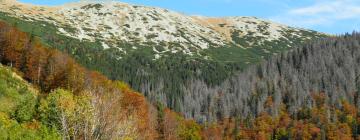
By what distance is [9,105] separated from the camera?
99688 millimetres

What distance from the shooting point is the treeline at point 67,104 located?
1981 inches

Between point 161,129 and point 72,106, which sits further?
point 161,129

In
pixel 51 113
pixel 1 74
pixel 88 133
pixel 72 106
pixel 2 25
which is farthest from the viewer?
pixel 2 25

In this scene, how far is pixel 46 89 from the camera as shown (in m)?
144

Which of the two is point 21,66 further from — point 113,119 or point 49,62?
point 113,119

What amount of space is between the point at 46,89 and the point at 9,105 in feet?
146

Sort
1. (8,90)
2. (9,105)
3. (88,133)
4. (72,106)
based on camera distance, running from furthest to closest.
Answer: (8,90), (9,105), (72,106), (88,133)

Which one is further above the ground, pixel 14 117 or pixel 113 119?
pixel 113 119

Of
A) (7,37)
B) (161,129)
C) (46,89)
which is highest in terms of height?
(7,37)

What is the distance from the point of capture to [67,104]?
59906 mm

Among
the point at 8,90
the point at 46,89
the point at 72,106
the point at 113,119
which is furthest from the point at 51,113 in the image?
the point at 46,89

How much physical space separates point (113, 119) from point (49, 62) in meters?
113

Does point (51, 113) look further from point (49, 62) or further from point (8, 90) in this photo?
point (49, 62)

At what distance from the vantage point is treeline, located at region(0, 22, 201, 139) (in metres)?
50.3
